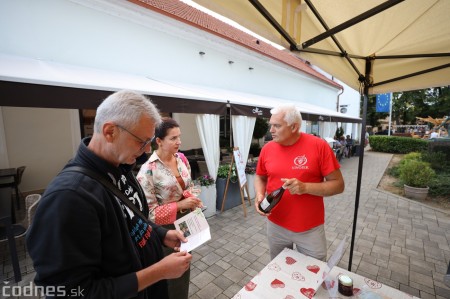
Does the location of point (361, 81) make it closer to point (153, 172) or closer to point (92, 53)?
point (153, 172)

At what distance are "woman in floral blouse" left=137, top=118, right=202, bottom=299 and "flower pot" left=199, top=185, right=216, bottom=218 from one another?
8.77 ft

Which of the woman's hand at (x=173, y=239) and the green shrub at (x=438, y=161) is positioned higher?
the woman's hand at (x=173, y=239)

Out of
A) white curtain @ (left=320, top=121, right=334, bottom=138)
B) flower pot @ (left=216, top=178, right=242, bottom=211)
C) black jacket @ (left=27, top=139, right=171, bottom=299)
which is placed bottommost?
flower pot @ (left=216, top=178, right=242, bottom=211)

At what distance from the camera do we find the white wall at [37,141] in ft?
20.1

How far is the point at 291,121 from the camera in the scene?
1939 mm

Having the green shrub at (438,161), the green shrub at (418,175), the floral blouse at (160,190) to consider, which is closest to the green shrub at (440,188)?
the green shrub at (418,175)

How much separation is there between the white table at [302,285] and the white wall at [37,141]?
25.1 ft

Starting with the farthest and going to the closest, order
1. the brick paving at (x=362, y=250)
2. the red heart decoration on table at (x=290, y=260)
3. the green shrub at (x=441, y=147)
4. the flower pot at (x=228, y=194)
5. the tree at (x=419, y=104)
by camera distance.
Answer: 1. the tree at (x=419, y=104)
2. the green shrub at (x=441, y=147)
3. the flower pot at (x=228, y=194)
4. the brick paving at (x=362, y=250)
5. the red heart decoration on table at (x=290, y=260)

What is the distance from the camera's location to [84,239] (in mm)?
827

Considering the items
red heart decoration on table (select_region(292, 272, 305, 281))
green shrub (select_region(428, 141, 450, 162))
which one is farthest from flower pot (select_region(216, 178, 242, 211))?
green shrub (select_region(428, 141, 450, 162))

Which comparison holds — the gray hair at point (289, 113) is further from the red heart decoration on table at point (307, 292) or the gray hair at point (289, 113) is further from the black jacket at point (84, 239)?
the black jacket at point (84, 239)

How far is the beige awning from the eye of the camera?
1.50 m

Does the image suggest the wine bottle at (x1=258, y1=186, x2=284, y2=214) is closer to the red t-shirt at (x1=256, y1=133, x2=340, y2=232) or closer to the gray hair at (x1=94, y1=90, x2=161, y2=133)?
the red t-shirt at (x1=256, y1=133, x2=340, y2=232)

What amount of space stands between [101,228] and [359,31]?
2518 mm
